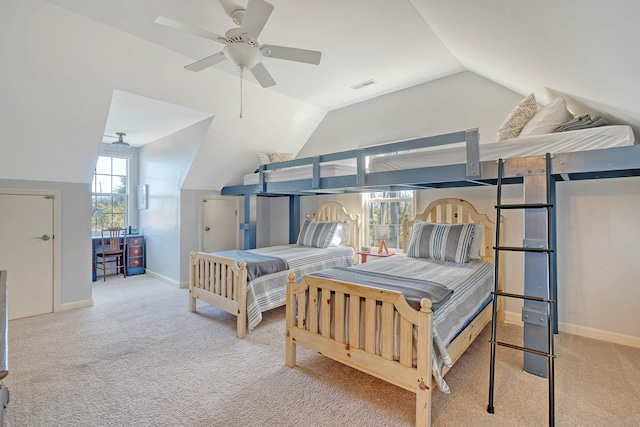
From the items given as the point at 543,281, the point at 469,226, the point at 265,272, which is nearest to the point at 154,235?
the point at 265,272

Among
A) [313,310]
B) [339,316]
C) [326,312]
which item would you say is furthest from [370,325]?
[313,310]

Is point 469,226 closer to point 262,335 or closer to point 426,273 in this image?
point 426,273

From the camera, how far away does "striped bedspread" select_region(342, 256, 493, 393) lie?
75.6 inches

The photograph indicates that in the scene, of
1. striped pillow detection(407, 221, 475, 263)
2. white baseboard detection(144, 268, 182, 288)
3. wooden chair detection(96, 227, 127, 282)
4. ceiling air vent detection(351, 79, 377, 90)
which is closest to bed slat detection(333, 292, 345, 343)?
striped pillow detection(407, 221, 475, 263)

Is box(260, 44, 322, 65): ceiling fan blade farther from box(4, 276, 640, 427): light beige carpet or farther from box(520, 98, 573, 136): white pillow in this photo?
box(4, 276, 640, 427): light beige carpet

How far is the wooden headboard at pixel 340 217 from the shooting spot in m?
4.92

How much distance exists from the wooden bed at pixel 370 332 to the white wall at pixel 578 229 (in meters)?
1.19

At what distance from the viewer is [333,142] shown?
5.35 meters

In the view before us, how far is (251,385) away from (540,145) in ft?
9.46

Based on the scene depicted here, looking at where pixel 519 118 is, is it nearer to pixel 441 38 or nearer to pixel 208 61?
pixel 441 38

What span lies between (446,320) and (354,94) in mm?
3539

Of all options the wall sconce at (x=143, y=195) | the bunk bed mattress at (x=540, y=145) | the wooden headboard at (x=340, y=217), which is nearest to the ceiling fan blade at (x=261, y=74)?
the bunk bed mattress at (x=540, y=145)

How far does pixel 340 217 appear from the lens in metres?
5.20

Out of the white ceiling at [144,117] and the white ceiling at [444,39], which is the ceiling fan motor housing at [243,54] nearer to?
the white ceiling at [444,39]
